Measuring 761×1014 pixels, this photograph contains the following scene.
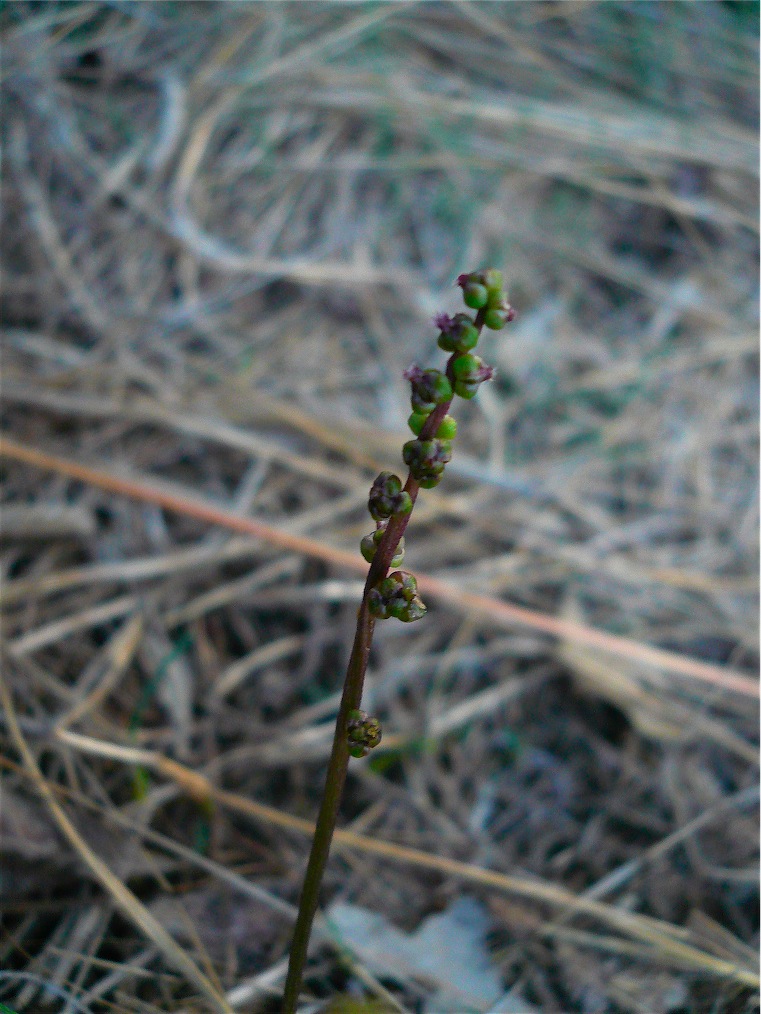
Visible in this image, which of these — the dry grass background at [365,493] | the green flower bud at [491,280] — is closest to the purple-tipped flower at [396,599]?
Result: the green flower bud at [491,280]

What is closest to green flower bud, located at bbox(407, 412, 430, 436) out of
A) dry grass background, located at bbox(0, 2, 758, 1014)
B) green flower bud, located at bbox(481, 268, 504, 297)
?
green flower bud, located at bbox(481, 268, 504, 297)

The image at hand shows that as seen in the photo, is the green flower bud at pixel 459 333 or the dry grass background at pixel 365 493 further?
the dry grass background at pixel 365 493

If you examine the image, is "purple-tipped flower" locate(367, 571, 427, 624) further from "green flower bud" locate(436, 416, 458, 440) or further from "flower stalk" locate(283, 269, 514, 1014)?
"green flower bud" locate(436, 416, 458, 440)

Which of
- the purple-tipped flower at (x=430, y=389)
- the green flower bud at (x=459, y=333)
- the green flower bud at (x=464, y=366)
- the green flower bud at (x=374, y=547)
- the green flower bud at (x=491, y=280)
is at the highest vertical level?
the green flower bud at (x=491, y=280)

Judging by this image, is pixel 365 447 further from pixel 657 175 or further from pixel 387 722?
pixel 657 175

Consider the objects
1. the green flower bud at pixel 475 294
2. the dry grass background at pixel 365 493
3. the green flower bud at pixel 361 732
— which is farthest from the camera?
the dry grass background at pixel 365 493

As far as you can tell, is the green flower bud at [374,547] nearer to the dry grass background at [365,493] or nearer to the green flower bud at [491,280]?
the green flower bud at [491,280]

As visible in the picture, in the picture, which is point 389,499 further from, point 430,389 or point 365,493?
point 365,493

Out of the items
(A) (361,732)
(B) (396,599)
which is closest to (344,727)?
(A) (361,732)
